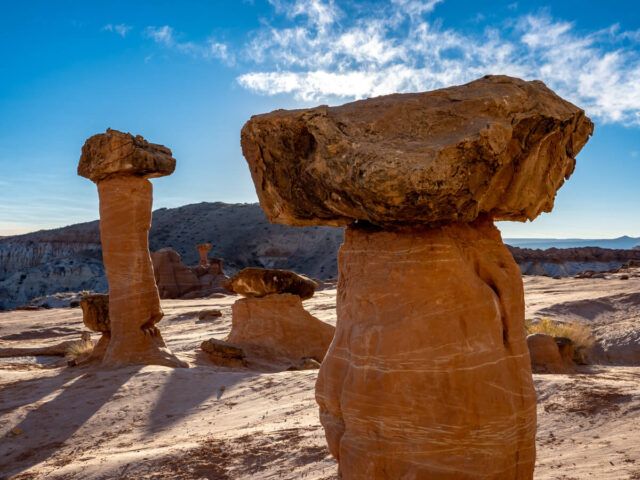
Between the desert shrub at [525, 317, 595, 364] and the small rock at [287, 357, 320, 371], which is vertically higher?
the desert shrub at [525, 317, 595, 364]

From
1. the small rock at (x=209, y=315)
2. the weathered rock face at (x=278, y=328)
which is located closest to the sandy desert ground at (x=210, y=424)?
the weathered rock face at (x=278, y=328)

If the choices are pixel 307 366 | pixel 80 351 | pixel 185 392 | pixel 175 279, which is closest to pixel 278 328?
pixel 307 366

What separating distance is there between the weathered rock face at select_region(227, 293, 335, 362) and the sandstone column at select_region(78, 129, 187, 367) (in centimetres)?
180

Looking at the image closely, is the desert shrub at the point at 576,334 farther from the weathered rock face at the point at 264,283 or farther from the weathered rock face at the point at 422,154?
the weathered rock face at the point at 422,154

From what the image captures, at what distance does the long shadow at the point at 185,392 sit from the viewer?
22.0 ft

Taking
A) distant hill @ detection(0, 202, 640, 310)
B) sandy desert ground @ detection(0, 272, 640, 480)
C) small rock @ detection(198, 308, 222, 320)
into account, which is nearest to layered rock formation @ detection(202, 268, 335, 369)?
sandy desert ground @ detection(0, 272, 640, 480)

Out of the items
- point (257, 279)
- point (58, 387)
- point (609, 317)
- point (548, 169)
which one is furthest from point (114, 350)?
point (609, 317)

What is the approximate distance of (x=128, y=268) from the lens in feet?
31.5

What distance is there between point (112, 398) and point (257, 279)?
4.32 m

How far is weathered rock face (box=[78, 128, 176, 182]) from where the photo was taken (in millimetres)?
9297

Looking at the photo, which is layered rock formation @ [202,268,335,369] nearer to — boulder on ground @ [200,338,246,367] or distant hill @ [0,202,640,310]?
boulder on ground @ [200,338,246,367]

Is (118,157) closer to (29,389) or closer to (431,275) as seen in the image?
(29,389)

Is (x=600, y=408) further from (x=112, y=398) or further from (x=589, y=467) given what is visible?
(x=112, y=398)

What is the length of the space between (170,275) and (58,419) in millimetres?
19380
